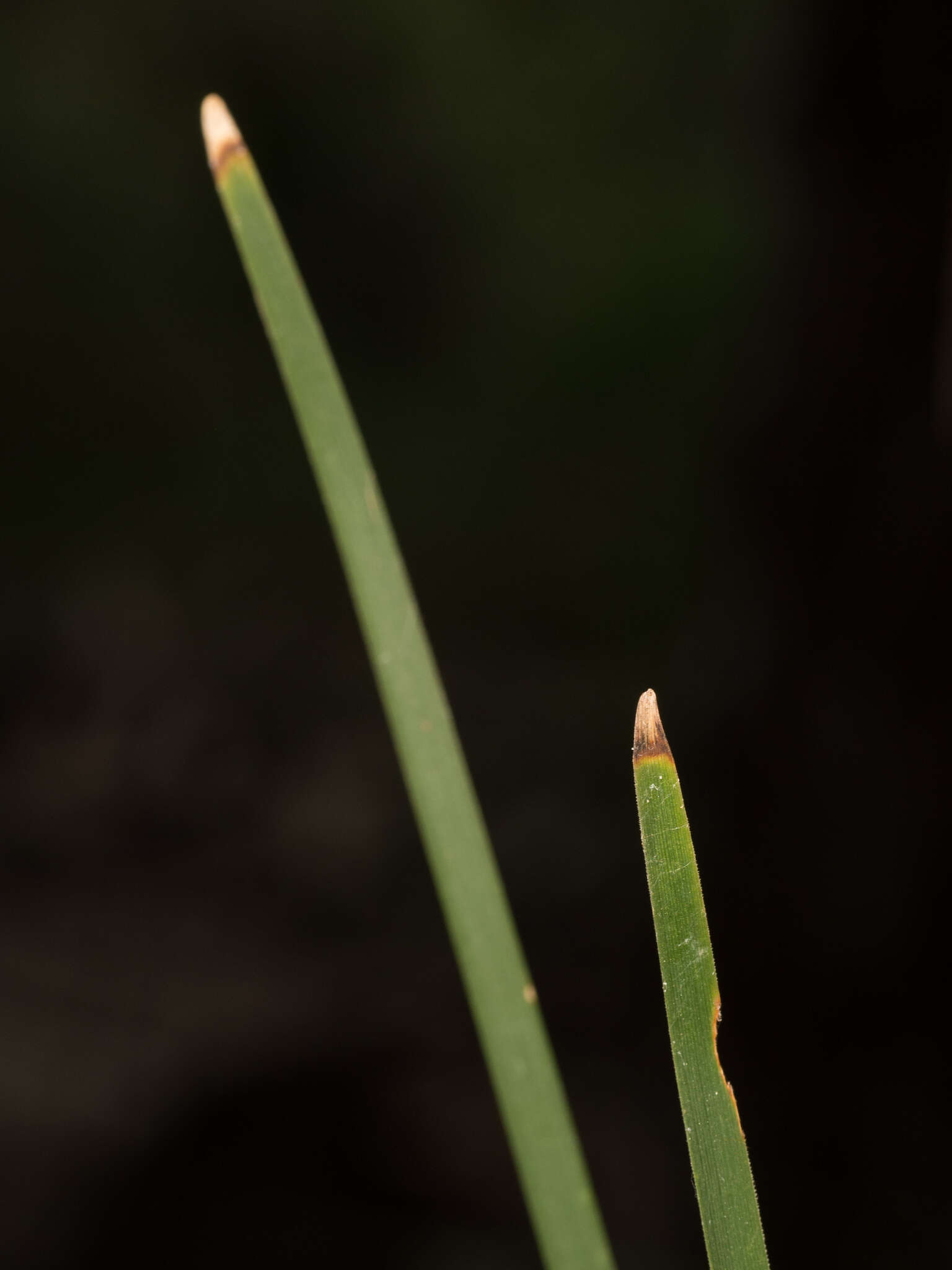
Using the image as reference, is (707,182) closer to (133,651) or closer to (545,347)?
(545,347)

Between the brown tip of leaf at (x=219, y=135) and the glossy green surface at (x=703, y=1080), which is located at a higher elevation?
the brown tip of leaf at (x=219, y=135)

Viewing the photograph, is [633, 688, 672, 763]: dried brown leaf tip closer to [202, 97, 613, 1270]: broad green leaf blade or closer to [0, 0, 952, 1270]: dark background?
[202, 97, 613, 1270]: broad green leaf blade

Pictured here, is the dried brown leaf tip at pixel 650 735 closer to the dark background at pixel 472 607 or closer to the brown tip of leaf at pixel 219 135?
the brown tip of leaf at pixel 219 135

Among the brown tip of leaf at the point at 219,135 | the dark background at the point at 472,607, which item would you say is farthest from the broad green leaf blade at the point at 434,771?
the dark background at the point at 472,607

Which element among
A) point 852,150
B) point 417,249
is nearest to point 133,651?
point 417,249

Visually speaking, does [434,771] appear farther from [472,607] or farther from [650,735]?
[472,607]

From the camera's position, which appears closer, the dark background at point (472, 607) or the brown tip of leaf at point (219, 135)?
the brown tip of leaf at point (219, 135)

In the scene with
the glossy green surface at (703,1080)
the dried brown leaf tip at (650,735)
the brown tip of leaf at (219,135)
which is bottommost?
the glossy green surface at (703,1080)

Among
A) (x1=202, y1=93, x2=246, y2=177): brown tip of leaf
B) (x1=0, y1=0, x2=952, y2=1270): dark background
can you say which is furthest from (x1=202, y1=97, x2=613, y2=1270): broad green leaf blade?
(x1=0, y1=0, x2=952, y2=1270): dark background
